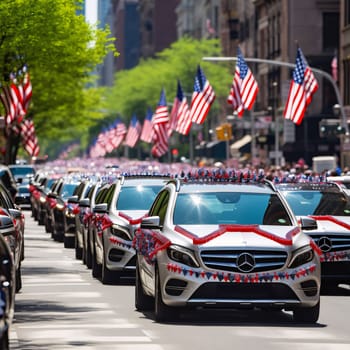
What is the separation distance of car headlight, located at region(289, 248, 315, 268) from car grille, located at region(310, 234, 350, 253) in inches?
203

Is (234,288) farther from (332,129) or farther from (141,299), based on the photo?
(332,129)

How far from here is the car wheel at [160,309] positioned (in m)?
16.9

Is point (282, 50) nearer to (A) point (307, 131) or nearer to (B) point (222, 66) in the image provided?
(A) point (307, 131)

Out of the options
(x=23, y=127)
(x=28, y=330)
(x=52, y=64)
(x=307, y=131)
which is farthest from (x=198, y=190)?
(x=307, y=131)

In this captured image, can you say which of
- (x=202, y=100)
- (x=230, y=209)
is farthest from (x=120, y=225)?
(x=202, y=100)

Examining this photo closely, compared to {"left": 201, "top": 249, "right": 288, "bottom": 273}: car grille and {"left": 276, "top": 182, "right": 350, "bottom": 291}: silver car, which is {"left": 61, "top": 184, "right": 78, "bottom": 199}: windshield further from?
{"left": 201, "top": 249, "right": 288, "bottom": 273}: car grille

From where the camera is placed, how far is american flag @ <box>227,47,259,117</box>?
195ft

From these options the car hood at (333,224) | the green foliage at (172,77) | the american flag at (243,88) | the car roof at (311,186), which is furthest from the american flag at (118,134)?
the car hood at (333,224)

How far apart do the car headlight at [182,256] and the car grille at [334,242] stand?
562cm

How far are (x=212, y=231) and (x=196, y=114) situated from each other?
47121mm

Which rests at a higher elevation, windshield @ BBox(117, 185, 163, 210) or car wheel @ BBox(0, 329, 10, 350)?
car wheel @ BBox(0, 329, 10, 350)

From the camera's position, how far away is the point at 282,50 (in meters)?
94.9

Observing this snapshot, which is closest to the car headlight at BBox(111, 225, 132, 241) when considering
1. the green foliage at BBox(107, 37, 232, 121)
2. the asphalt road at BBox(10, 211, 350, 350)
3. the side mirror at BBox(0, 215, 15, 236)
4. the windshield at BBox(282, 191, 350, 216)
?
the asphalt road at BBox(10, 211, 350, 350)

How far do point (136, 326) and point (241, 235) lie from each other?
4.96 ft
